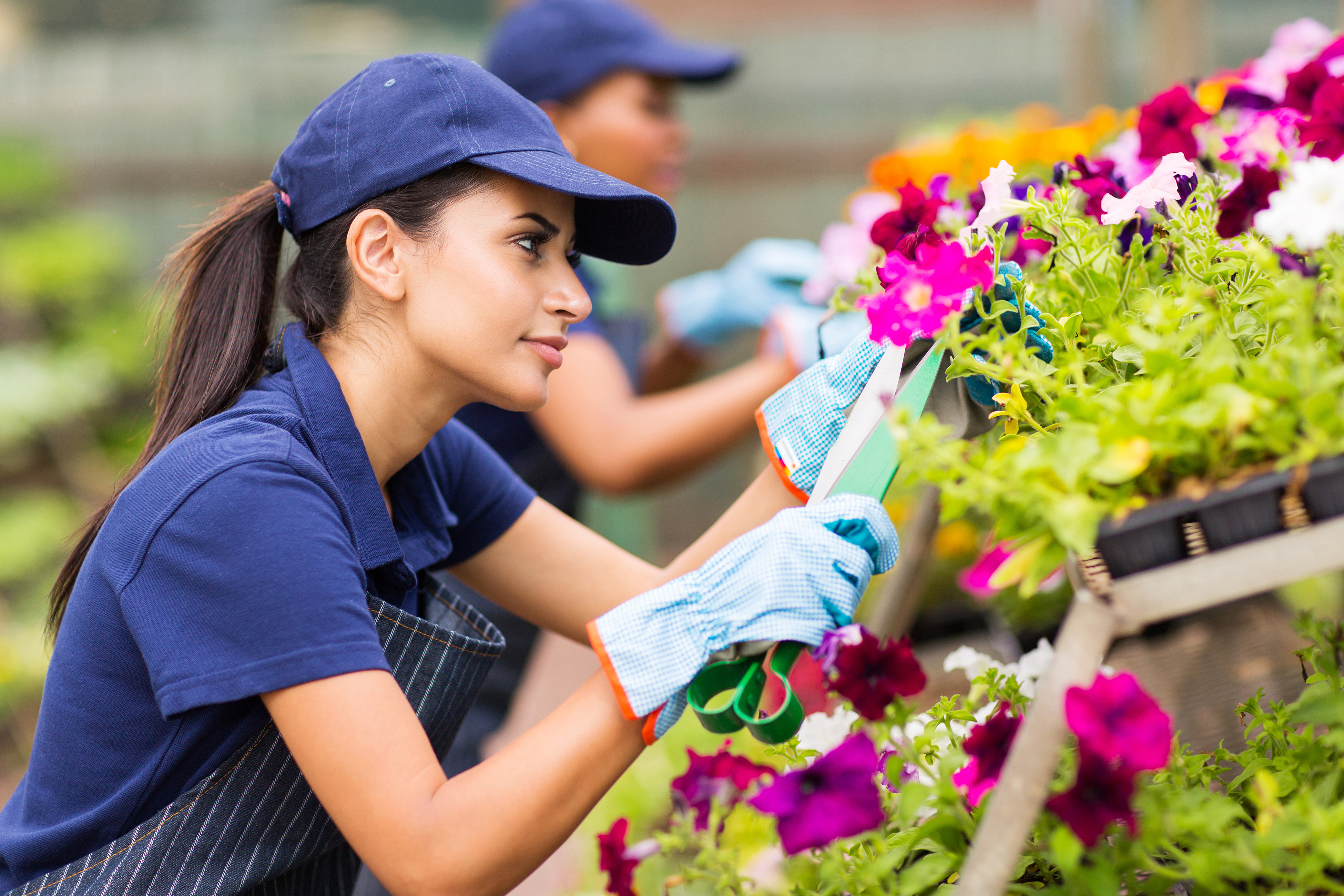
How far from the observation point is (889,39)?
4.41 meters

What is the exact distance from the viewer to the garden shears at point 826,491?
0.83 meters

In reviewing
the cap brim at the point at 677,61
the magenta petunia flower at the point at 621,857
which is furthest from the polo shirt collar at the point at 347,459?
the cap brim at the point at 677,61

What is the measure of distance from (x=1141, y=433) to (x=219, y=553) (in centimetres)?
70

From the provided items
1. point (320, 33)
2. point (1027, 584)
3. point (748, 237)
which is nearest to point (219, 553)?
point (1027, 584)

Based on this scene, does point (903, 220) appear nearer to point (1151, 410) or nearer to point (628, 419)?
point (1151, 410)

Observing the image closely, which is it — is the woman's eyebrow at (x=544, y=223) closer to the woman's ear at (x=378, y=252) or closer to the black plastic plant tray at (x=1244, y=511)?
the woman's ear at (x=378, y=252)

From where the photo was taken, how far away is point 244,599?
34.6 inches

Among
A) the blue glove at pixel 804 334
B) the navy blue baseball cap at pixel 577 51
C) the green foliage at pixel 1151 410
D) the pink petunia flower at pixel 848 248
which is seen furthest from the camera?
the navy blue baseball cap at pixel 577 51

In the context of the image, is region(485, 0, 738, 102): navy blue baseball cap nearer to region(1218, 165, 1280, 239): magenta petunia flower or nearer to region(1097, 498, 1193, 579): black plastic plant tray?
region(1218, 165, 1280, 239): magenta petunia flower

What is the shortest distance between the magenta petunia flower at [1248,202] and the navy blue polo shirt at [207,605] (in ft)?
2.61

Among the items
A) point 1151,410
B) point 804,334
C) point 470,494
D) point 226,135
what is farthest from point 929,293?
point 226,135

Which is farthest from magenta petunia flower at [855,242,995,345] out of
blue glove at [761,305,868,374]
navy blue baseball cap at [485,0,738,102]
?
navy blue baseball cap at [485,0,738,102]

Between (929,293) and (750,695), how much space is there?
33cm

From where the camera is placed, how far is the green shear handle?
0.83 meters
